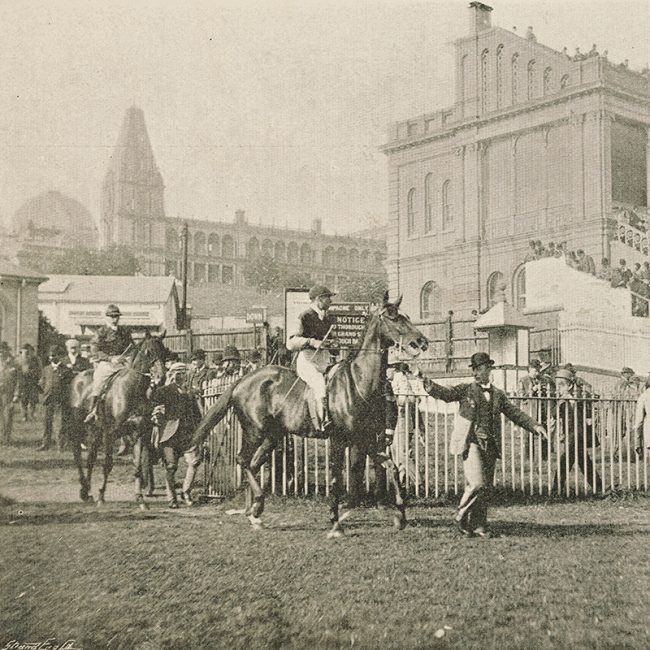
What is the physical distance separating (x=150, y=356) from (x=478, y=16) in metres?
4.88

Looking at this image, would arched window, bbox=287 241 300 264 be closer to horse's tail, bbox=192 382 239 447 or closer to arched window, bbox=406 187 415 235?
horse's tail, bbox=192 382 239 447

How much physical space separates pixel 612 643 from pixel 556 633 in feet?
1.06

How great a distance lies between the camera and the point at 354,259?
12820 millimetres

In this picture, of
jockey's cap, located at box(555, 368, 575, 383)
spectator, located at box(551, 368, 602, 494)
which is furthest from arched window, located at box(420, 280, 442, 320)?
spectator, located at box(551, 368, 602, 494)

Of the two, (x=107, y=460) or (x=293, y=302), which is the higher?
(x=293, y=302)

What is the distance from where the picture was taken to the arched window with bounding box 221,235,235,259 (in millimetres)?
11825

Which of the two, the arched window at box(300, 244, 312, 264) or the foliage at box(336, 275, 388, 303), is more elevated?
the arched window at box(300, 244, 312, 264)

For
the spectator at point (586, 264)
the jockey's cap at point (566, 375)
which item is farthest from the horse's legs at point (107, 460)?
the spectator at point (586, 264)

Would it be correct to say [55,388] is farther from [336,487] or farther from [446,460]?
[446,460]

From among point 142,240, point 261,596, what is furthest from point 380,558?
point 142,240

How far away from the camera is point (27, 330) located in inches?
319

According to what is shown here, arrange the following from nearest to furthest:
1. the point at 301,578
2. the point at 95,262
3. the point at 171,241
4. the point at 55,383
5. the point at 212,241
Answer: the point at 301,578 → the point at 55,383 → the point at 212,241 → the point at 171,241 → the point at 95,262
